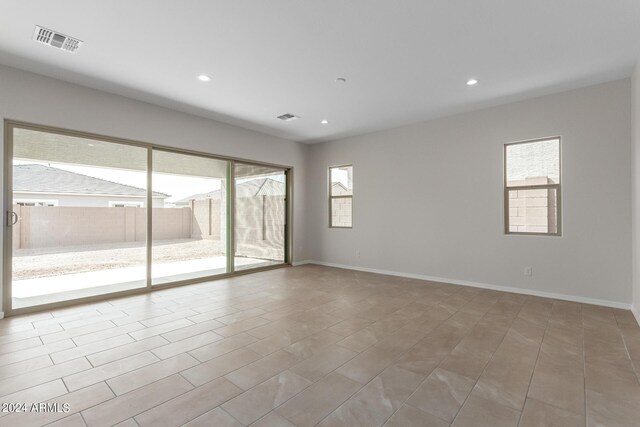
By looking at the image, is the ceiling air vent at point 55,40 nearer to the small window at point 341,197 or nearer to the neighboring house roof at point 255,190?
the neighboring house roof at point 255,190

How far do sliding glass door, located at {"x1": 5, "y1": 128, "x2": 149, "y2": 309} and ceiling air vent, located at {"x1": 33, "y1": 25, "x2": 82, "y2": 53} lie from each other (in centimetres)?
131

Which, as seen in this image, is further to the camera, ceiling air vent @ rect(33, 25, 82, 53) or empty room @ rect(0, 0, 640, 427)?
ceiling air vent @ rect(33, 25, 82, 53)

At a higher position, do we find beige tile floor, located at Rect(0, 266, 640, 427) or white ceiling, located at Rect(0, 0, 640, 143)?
white ceiling, located at Rect(0, 0, 640, 143)

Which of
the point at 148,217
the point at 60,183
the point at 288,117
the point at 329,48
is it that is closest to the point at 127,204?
the point at 148,217

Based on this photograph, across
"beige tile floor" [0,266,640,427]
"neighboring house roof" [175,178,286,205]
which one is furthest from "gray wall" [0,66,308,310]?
"beige tile floor" [0,266,640,427]

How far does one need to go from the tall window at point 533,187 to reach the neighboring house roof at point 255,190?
4388mm

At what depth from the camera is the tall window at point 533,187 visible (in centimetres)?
422

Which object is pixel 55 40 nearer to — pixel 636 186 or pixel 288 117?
pixel 288 117

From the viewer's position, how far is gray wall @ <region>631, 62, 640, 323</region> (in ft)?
10.6

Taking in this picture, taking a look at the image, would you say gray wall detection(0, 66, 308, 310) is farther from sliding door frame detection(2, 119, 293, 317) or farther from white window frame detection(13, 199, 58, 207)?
white window frame detection(13, 199, 58, 207)

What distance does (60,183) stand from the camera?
3.88m

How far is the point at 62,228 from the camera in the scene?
3.90 m

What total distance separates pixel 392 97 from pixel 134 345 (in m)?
4.24

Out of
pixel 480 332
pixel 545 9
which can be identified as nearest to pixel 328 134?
pixel 545 9
